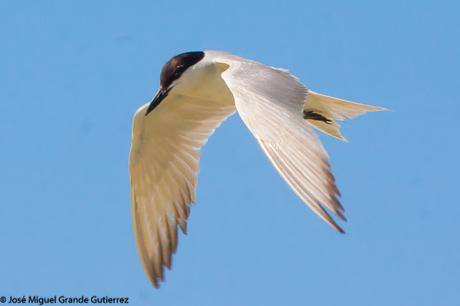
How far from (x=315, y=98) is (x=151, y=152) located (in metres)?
1.79

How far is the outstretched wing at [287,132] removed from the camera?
7.10 m

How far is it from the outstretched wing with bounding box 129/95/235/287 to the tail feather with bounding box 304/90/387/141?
0.94 m

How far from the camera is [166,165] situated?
11.1 metres

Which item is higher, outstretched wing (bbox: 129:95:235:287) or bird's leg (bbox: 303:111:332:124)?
bird's leg (bbox: 303:111:332:124)

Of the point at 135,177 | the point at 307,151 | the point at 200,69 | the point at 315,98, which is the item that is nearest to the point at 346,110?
the point at 315,98

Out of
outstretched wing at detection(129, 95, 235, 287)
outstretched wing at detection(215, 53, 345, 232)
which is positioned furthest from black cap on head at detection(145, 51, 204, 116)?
outstretched wing at detection(215, 53, 345, 232)

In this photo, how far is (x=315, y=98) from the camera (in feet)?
35.2

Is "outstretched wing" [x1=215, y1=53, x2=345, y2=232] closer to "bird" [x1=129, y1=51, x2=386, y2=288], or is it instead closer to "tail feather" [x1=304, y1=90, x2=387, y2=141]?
"bird" [x1=129, y1=51, x2=386, y2=288]

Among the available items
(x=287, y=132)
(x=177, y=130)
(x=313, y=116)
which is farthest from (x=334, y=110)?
(x=287, y=132)

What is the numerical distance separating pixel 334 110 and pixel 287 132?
3.11m

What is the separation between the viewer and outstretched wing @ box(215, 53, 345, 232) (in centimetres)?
710

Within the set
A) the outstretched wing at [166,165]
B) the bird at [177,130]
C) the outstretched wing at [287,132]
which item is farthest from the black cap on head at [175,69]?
the outstretched wing at [287,132]

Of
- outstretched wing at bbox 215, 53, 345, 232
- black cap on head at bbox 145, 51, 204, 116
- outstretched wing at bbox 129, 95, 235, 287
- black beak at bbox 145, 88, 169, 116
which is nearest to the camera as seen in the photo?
outstretched wing at bbox 215, 53, 345, 232

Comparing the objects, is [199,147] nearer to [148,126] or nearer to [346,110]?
[148,126]
